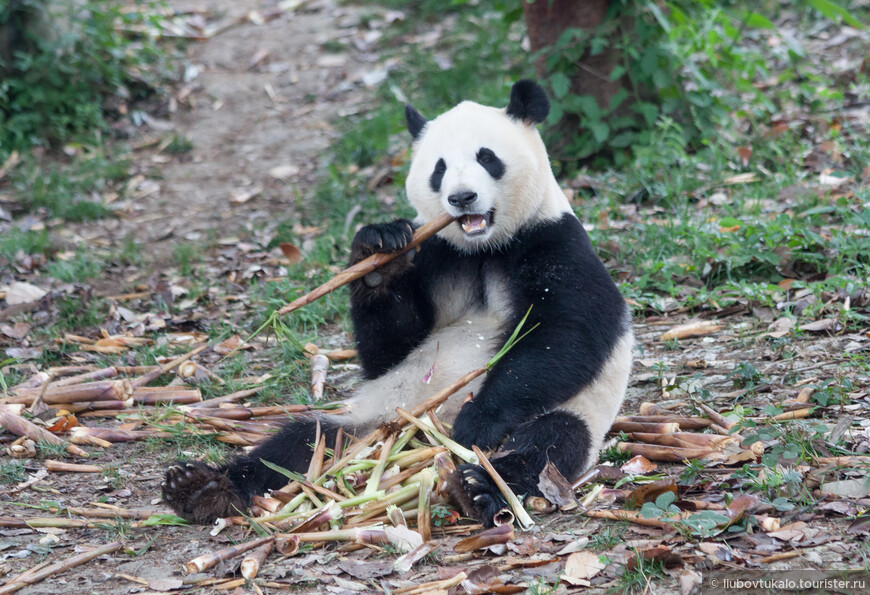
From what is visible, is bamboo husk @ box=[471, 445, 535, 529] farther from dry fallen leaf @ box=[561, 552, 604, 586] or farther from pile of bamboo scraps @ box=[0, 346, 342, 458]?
pile of bamboo scraps @ box=[0, 346, 342, 458]

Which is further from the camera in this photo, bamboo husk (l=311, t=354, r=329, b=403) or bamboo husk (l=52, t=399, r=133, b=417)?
bamboo husk (l=311, t=354, r=329, b=403)

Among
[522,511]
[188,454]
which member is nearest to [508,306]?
[522,511]

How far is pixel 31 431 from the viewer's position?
3975mm

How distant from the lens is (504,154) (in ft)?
12.4

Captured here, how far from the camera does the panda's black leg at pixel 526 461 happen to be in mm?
3053

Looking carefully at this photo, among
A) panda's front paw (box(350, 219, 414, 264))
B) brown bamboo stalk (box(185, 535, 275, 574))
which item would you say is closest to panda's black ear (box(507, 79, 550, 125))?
panda's front paw (box(350, 219, 414, 264))

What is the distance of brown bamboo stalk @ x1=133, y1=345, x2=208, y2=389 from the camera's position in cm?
459

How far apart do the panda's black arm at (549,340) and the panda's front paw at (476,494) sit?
340mm

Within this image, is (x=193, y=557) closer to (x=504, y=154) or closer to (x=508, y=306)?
(x=508, y=306)

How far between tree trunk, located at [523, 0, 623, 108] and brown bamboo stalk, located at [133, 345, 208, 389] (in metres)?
3.57

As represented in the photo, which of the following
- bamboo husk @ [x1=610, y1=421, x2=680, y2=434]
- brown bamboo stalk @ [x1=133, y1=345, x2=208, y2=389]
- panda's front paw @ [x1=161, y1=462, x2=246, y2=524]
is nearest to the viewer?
panda's front paw @ [x1=161, y1=462, x2=246, y2=524]

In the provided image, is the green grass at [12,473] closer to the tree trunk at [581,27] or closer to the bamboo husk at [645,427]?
the bamboo husk at [645,427]

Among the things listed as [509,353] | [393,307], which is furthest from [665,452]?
[393,307]

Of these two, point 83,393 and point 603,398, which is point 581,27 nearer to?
point 603,398
